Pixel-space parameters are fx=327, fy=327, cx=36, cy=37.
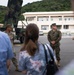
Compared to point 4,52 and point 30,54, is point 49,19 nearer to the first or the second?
point 4,52

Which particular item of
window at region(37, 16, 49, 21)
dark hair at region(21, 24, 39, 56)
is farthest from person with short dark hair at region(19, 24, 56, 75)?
window at region(37, 16, 49, 21)

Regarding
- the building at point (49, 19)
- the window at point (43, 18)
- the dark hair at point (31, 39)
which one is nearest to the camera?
the dark hair at point (31, 39)

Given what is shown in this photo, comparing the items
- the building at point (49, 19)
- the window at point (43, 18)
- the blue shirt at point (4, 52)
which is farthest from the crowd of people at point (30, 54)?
the window at point (43, 18)

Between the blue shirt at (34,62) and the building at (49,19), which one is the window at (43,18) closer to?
the building at (49,19)

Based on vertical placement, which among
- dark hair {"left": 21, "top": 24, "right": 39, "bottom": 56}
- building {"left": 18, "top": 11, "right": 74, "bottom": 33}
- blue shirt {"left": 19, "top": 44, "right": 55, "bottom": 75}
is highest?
dark hair {"left": 21, "top": 24, "right": 39, "bottom": 56}

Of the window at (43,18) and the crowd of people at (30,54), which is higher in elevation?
the crowd of people at (30,54)

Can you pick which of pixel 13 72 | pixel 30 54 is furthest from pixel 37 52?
pixel 13 72

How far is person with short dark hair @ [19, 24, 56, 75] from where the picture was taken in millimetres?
3535

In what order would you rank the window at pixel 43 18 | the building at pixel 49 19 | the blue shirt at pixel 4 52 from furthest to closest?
the window at pixel 43 18, the building at pixel 49 19, the blue shirt at pixel 4 52

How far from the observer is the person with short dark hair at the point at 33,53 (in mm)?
3535

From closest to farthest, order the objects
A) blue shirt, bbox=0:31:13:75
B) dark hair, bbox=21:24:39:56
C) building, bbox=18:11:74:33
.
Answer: dark hair, bbox=21:24:39:56, blue shirt, bbox=0:31:13:75, building, bbox=18:11:74:33

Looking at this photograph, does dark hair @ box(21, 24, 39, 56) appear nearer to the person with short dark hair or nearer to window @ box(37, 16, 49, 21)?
the person with short dark hair

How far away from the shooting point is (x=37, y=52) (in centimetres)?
358

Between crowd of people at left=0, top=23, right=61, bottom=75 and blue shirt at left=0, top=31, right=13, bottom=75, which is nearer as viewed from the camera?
crowd of people at left=0, top=23, right=61, bottom=75
